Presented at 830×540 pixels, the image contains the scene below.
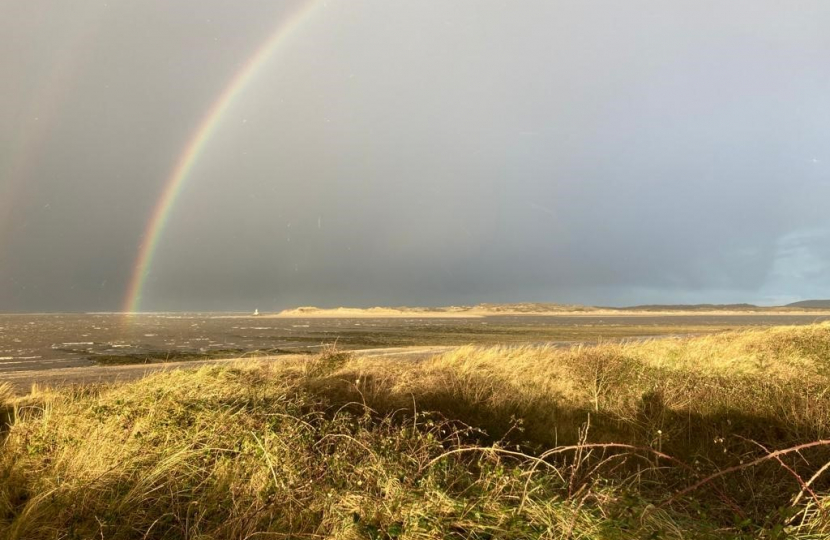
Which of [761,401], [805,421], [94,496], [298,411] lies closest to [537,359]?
[761,401]

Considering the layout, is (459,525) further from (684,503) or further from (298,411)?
(298,411)

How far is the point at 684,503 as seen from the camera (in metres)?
4.68

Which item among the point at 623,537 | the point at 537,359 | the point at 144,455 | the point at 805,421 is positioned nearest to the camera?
the point at 623,537

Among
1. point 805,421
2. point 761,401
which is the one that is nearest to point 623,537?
point 805,421

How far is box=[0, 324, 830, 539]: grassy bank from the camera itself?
3723 mm

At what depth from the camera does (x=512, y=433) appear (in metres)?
7.80

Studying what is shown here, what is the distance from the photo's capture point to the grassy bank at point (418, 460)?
3723 mm

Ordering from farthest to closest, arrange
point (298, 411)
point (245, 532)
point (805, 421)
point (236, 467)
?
1. point (805, 421)
2. point (298, 411)
3. point (236, 467)
4. point (245, 532)

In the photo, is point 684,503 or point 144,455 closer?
point 684,503

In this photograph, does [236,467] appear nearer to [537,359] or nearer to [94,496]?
[94,496]

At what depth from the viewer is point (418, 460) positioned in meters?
4.79

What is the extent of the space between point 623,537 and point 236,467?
369 cm

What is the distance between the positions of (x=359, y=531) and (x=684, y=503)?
3258 mm

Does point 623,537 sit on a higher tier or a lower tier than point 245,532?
higher
